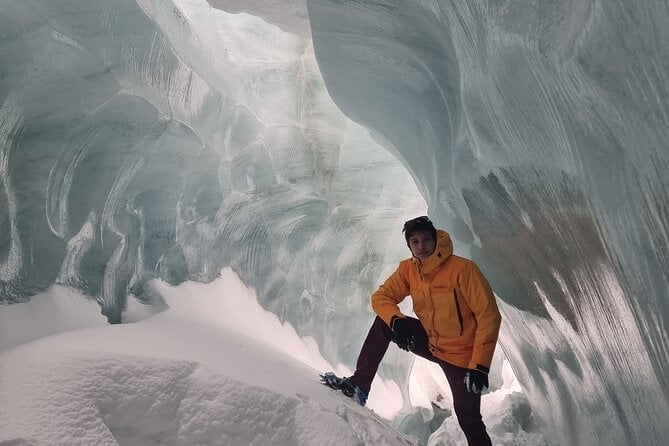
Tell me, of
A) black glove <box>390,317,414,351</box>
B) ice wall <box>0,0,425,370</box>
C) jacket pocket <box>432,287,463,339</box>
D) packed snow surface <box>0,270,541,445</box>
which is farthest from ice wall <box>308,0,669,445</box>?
ice wall <box>0,0,425,370</box>

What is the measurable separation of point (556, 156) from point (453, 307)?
1.06 metres

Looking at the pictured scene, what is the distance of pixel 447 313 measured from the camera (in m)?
2.81

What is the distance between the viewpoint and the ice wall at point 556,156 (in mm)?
1365

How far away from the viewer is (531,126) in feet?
6.72

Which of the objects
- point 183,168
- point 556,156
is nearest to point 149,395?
point 556,156

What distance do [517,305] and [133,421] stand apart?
2.70m

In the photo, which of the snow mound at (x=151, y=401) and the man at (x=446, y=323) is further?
the man at (x=446, y=323)

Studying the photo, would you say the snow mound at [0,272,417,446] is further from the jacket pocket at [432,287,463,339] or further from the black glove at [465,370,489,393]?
the jacket pocket at [432,287,463,339]

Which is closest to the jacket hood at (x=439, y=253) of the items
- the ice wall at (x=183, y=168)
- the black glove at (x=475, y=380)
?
the black glove at (x=475, y=380)

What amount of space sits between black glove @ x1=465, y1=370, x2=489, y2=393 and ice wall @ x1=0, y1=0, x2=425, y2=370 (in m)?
2.21

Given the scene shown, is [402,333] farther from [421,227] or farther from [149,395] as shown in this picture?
[149,395]

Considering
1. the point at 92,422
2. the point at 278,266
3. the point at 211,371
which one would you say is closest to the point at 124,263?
the point at 211,371

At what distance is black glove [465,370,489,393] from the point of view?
8.52ft

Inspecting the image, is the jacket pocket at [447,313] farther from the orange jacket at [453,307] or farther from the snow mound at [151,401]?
the snow mound at [151,401]
